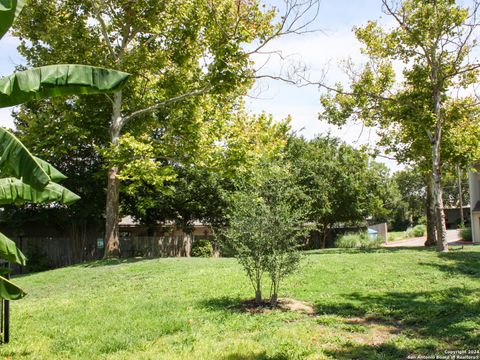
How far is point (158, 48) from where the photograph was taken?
2203 cm

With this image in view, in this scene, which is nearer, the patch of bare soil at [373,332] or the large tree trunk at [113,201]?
the patch of bare soil at [373,332]

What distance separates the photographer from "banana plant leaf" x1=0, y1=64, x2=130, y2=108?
4449mm

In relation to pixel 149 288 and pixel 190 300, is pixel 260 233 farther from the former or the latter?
pixel 149 288

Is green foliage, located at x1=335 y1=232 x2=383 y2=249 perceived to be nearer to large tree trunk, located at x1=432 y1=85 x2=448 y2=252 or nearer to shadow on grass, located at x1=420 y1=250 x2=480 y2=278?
large tree trunk, located at x1=432 y1=85 x2=448 y2=252

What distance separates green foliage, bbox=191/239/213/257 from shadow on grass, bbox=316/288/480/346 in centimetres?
1629

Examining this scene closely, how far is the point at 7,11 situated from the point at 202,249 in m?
22.2

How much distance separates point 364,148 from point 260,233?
18.3 m

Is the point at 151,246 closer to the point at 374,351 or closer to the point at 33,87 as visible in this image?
the point at 374,351

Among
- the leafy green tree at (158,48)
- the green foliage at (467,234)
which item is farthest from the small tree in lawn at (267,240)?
the green foliage at (467,234)

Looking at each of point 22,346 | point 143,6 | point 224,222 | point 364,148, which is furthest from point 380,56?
point 22,346

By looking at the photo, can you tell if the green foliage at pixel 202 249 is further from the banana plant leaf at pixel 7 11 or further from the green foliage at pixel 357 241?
the banana plant leaf at pixel 7 11

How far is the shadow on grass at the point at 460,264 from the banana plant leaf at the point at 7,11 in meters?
12.1

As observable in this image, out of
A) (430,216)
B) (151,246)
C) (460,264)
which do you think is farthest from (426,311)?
(430,216)

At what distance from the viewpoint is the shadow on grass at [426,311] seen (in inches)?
262
